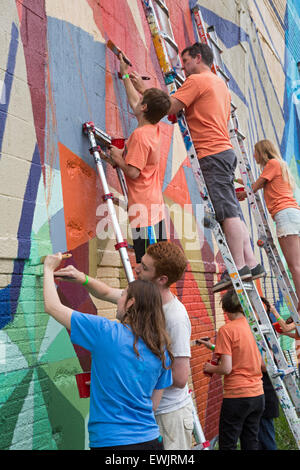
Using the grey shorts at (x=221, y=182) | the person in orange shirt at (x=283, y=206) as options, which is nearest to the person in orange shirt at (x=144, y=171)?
the grey shorts at (x=221, y=182)

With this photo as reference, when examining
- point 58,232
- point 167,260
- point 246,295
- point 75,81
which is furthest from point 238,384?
point 75,81

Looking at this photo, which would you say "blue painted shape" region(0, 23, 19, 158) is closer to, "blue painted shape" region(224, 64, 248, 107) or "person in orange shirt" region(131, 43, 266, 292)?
"person in orange shirt" region(131, 43, 266, 292)

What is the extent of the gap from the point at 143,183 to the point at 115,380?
162 centimetres

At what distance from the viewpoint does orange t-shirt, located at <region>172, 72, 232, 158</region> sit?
3.80m

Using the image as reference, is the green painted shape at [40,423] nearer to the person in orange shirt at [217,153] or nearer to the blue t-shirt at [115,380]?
the blue t-shirt at [115,380]

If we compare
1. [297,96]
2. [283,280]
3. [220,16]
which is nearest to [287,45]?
[297,96]

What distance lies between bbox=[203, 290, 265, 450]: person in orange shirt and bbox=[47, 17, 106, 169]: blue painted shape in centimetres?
185

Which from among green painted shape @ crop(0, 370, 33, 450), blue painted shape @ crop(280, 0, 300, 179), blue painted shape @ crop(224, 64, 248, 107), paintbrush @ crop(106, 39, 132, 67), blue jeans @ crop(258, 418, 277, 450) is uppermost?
blue painted shape @ crop(280, 0, 300, 179)

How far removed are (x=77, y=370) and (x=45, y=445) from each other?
0.54 m

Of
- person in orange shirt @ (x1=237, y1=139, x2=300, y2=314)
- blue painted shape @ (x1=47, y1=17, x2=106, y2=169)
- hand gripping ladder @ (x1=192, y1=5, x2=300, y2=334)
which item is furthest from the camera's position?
person in orange shirt @ (x1=237, y1=139, x2=300, y2=314)

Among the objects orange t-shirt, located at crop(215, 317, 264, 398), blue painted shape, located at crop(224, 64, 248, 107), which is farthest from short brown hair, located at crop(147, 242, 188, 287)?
blue painted shape, located at crop(224, 64, 248, 107)

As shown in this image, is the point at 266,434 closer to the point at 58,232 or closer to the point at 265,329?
the point at 265,329

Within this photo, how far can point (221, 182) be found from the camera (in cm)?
372
